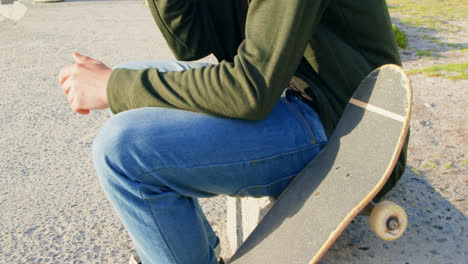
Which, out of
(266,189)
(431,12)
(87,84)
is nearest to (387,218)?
(266,189)

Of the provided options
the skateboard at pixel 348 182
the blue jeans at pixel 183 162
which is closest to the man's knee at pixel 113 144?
the blue jeans at pixel 183 162

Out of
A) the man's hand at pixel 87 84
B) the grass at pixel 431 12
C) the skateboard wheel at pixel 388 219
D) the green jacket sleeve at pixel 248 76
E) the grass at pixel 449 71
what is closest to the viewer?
the green jacket sleeve at pixel 248 76

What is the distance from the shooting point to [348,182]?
1.17 meters

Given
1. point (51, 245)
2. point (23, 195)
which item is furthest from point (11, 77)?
point (51, 245)

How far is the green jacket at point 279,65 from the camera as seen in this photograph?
110cm

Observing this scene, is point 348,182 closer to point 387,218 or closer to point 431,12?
point 387,218

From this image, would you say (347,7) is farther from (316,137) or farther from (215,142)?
(215,142)

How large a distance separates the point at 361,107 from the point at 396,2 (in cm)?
712

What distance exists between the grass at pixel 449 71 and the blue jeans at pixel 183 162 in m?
2.76

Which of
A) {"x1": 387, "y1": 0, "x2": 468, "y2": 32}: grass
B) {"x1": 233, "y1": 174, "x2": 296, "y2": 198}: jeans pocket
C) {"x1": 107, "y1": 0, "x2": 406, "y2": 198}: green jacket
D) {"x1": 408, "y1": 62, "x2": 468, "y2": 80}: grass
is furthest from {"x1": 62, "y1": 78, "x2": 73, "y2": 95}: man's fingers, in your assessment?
{"x1": 387, "y1": 0, "x2": 468, "y2": 32}: grass

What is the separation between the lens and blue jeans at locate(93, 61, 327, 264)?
3.82 feet

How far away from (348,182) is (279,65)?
0.39 meters

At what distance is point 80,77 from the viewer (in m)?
1.34

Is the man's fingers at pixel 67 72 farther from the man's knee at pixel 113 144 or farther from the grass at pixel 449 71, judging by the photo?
the grass at pixel 449 71
